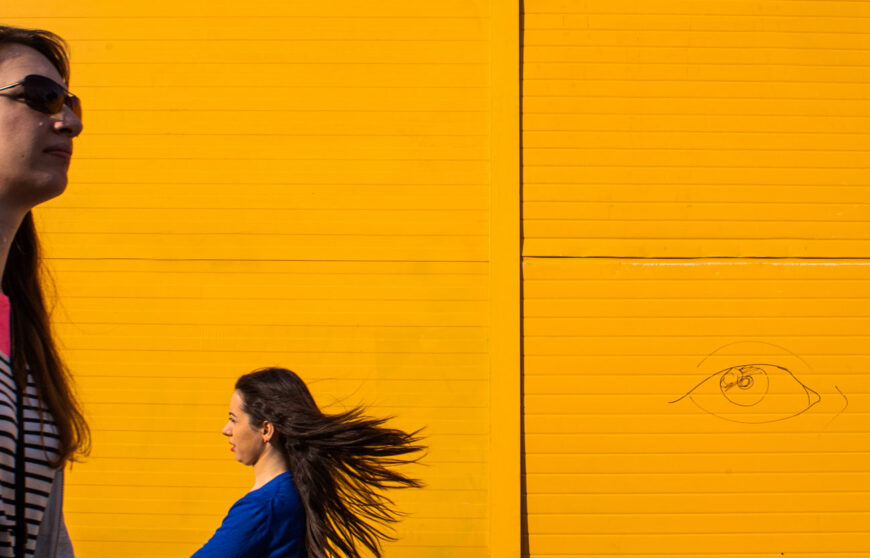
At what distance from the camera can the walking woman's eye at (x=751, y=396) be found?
5164mm

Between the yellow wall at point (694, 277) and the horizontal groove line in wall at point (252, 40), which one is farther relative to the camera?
the horizontal groove line in wall at point (252, 40)

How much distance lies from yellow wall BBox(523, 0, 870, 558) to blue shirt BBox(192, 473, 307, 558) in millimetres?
2255

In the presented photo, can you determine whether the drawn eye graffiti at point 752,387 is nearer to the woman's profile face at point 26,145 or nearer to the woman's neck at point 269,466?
the woman's neck at point 269,466

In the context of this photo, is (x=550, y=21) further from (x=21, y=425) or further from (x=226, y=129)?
(x=21, y=425)

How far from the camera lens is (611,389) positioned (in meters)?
5.14

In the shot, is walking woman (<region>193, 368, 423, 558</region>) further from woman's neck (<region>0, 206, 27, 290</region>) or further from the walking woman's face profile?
woman's neck (<region>0, 206, 27, 290</region>)

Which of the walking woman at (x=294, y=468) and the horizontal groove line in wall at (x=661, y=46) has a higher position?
the horizontal groove line in wall at (x=661, y=46)

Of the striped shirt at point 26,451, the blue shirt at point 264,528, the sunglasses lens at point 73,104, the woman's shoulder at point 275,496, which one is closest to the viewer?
the striped shirt at point 26,451

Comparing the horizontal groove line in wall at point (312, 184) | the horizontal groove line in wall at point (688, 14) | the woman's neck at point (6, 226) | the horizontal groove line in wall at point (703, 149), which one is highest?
the horizontal groove line in wall at point (688, 14)

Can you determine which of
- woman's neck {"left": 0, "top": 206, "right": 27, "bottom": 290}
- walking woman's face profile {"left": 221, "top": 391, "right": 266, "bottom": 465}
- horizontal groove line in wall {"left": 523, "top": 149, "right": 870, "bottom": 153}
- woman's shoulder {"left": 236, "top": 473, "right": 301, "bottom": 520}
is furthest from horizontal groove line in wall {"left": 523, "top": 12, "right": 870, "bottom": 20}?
woman's neck {"left": 0, "top": 206, "right": 27, "bottom": 290}

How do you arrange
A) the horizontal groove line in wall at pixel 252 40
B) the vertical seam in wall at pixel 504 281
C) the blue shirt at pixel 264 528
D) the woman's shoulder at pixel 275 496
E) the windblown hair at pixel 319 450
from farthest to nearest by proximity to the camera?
1. the horizontal groove line in wall at pixel 252 40
2. the vertical seam in wall at pixel 504 281
3. the windblown hair at pixel 319 450
4. the woman's shoulder at pixel 275 496
5. the blue shirt at pixel 264 528

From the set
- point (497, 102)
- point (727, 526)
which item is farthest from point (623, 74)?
point (727, 526)

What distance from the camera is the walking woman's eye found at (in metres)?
5.16

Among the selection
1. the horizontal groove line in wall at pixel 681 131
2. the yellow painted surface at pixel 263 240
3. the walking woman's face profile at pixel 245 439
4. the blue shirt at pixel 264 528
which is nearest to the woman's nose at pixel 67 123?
the blue shirt at pixel 264 528
